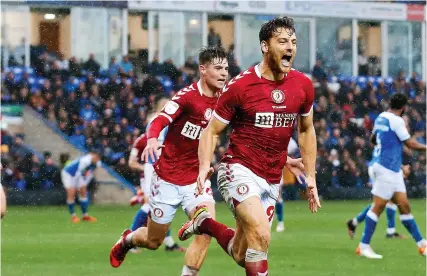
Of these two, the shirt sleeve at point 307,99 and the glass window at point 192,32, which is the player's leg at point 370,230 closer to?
the shirt sleeve at point 307,99

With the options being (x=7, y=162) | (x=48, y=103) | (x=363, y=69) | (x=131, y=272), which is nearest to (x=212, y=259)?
(x=131, y=272)

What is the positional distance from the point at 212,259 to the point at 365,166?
21736mm

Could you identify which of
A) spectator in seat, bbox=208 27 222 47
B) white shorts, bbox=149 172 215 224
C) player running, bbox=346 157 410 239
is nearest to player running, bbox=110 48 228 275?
white shorts, bbox=149 172 215 224

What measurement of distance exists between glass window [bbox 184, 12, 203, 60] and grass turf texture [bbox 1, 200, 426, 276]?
17210 mm

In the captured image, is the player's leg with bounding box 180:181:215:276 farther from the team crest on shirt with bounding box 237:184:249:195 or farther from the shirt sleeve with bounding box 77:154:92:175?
the shirt sleeve with bounding box 77:154:92:175

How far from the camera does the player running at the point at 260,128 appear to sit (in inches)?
359

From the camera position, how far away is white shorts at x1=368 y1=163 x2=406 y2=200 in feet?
50.2

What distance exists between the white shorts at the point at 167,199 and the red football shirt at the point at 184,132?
2.7 inches

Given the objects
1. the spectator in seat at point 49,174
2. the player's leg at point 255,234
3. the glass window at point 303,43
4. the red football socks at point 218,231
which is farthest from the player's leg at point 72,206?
the glass window at point 303,43

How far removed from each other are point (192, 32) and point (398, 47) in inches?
423

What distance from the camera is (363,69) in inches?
1767

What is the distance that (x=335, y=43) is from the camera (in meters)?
44.9

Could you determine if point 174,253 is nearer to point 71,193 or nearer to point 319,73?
point 71,193

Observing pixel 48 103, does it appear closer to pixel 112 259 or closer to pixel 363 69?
pixel 363 69
